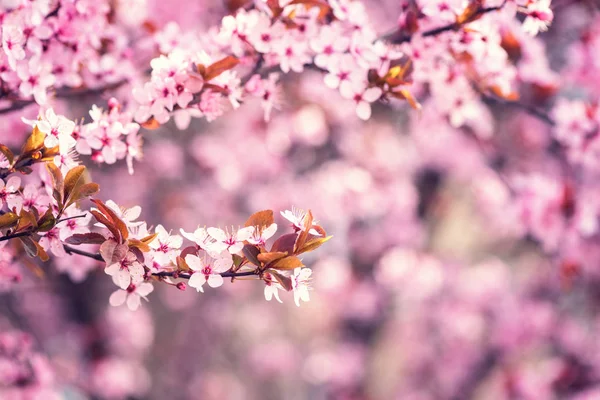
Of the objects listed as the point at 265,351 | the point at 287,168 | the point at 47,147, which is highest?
the point at 47,147

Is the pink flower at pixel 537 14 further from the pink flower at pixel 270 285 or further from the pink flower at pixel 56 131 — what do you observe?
the pink flower at pixel 56 131

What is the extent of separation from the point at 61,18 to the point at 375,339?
4.02 metres

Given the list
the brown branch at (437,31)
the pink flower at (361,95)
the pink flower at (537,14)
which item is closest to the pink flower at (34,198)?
the pink flower at (361,95)

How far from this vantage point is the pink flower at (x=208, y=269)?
151 cm

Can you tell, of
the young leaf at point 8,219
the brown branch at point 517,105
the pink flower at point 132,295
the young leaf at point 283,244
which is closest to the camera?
the young leaf at point 8,219

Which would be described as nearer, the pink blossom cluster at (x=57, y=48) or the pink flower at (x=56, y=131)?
the pink flower at (x=56, y=131)

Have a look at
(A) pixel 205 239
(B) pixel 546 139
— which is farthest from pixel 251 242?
(B) pixel 546 139

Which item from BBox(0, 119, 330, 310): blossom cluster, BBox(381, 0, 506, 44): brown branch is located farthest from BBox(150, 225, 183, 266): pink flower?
BBox(381, 0, 506, 44): brown branch

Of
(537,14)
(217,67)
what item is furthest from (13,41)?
(537,14)

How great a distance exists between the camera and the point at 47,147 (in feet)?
5.07

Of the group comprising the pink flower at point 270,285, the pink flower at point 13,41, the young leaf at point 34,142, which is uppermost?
the pink flower at point 13,41

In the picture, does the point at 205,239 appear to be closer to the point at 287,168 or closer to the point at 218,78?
the point at 218,78

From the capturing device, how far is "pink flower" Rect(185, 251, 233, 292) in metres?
1.51

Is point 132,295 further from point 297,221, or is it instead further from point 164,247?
point 297,221
